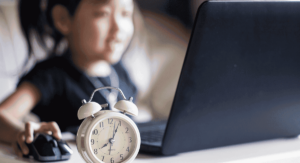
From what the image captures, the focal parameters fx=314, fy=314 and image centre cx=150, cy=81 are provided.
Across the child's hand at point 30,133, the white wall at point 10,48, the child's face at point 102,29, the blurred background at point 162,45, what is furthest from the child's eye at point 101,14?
the child's hand at point 30,133

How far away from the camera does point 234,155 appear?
2.59 feet

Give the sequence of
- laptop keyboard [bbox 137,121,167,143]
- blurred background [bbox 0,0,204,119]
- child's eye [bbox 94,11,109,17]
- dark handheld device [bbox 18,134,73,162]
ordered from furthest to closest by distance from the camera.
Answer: blurred background [bbox 0,0,204,119], child's eye [bbox 94,11,109,17], laptop keyboard [bbox 137,121,167,143], dark handheld device [bbox 18,134,73,162]

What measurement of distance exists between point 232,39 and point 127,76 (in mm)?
1118

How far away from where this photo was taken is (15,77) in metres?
1.42

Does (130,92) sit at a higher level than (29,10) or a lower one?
lower

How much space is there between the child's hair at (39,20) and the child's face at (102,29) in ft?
0.33

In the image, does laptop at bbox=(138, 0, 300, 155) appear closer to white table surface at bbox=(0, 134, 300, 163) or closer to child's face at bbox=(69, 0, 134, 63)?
white table surface at bbox=(0, 134, 300, 163)

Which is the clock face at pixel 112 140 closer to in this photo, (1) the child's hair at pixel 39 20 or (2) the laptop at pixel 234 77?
(2) the laptop at pixel 234 77

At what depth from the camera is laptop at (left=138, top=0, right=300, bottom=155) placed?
62 cm

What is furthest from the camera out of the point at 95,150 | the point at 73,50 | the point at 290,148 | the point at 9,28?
the point at 73,50

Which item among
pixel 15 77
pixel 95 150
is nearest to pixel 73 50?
pixel 15 77

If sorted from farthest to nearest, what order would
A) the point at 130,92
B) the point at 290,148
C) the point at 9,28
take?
the point at 130,92, the point at 9,28, the point at 290,148

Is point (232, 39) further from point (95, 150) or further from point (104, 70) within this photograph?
point (104, 70)

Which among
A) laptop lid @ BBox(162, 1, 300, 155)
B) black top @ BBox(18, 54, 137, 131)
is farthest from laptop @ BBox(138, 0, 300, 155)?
black top @ BBox(18, 54, 137, 131)
